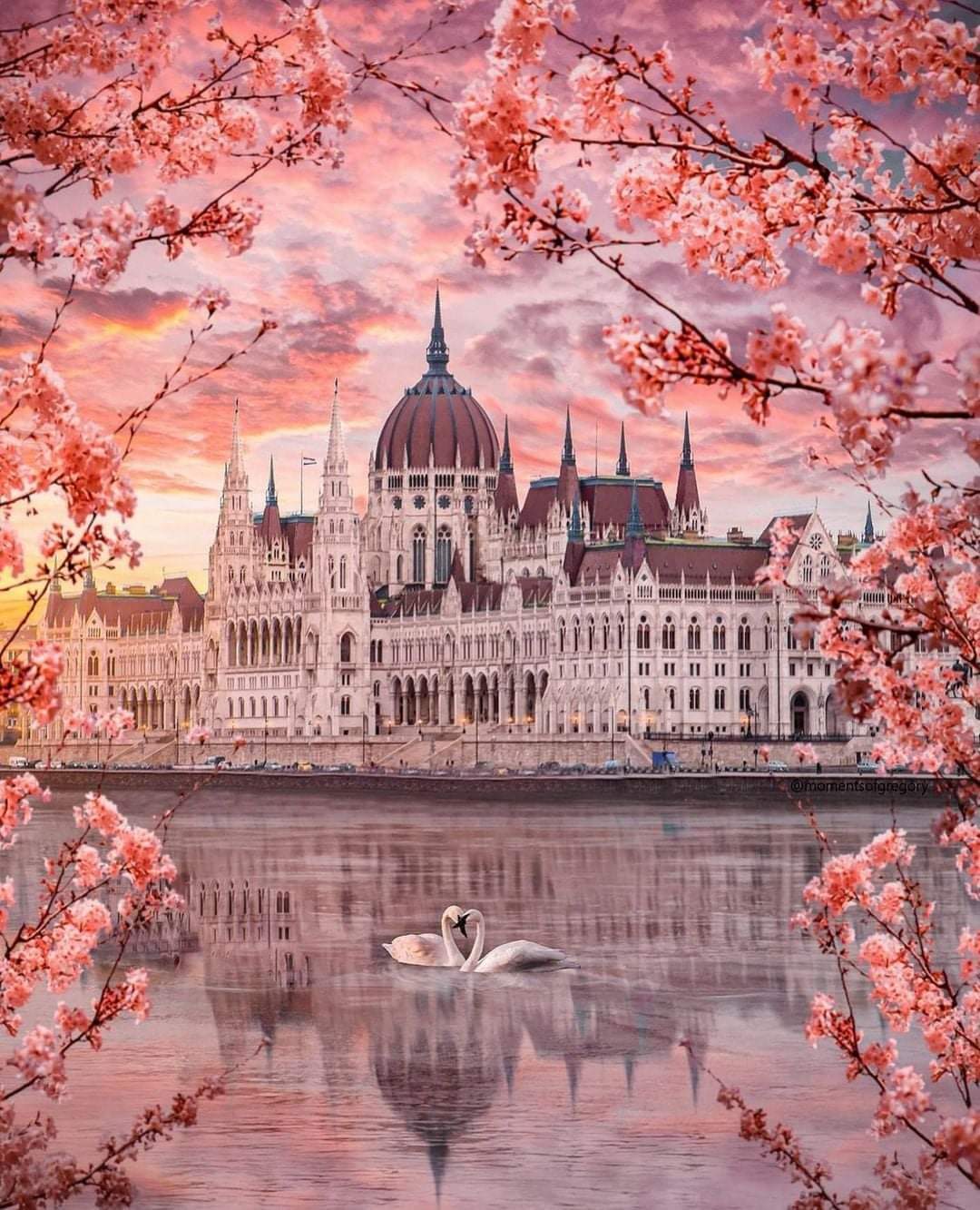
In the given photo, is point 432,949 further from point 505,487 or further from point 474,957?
point 505,487

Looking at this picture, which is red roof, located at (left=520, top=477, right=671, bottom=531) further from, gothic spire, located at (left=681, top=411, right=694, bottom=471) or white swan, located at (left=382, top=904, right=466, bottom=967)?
white swan, located at (left=382, top=904, right=466, bottom=967)

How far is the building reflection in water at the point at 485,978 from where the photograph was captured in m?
29.8

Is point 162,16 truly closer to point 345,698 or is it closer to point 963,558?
point 963,558

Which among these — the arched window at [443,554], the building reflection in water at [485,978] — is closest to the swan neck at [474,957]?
the building reflection in water at [485,978]

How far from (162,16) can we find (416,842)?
76884 mm

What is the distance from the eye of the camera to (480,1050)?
31.5 metres

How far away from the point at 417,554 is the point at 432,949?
154851mm

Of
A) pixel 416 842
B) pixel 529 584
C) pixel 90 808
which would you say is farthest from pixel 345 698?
pixel 90 808

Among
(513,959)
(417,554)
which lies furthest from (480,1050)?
(417,554)

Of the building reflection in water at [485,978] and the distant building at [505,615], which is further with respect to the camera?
the distant building at [505,615]

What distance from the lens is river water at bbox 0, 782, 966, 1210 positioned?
77.2ft

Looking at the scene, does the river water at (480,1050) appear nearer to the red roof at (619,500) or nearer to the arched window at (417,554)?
the red roof at (619,500)

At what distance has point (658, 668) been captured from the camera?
146 metres

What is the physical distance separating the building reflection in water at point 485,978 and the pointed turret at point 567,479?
311 feet
